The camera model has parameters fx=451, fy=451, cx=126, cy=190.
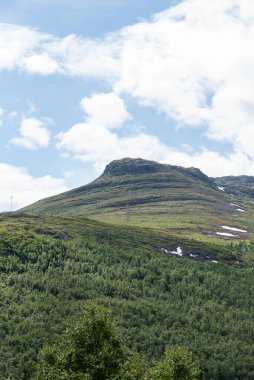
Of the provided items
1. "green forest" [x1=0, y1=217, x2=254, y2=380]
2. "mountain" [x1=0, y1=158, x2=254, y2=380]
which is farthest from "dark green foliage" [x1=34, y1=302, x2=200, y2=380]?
"mountain" [x1=0, y1=158, x2=254, y2=380]

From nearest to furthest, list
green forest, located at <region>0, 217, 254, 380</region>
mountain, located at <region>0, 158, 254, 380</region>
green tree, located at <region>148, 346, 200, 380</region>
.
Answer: green tree, located at <region>148, 346, 200, 380</region>, green forest, located at <region>0, 217, 254, 380</region>, mountain, located at <region>0, 158, 254, 380</region>

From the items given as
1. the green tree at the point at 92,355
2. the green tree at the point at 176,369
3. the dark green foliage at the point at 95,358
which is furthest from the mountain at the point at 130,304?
the green tree at the point at 92,355

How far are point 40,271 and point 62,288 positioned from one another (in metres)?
17.1

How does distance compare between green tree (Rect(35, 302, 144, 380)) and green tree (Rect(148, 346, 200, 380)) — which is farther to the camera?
green tree (Rect(148, 346, 200, 380))

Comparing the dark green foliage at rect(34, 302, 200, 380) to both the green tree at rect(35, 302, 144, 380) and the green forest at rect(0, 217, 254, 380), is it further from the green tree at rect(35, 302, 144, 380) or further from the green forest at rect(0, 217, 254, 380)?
the green forest at rect(0, 217, 254, 380)

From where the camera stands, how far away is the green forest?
128m

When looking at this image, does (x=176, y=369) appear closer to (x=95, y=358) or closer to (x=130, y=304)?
(x=95, y=358)

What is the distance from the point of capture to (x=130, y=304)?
153 metres

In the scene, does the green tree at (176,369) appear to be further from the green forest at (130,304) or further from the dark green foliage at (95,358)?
the green forest at (130,304)

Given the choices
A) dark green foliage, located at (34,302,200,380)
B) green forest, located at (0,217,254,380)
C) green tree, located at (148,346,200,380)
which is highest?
dark green foliage, located at (34,302,200,380)

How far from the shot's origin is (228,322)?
156m

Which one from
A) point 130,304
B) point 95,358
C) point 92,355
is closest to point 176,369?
point 95,358

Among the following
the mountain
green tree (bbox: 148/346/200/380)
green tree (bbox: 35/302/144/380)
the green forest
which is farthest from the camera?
the mountain

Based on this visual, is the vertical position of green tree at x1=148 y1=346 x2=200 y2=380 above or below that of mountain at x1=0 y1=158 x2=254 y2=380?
above
